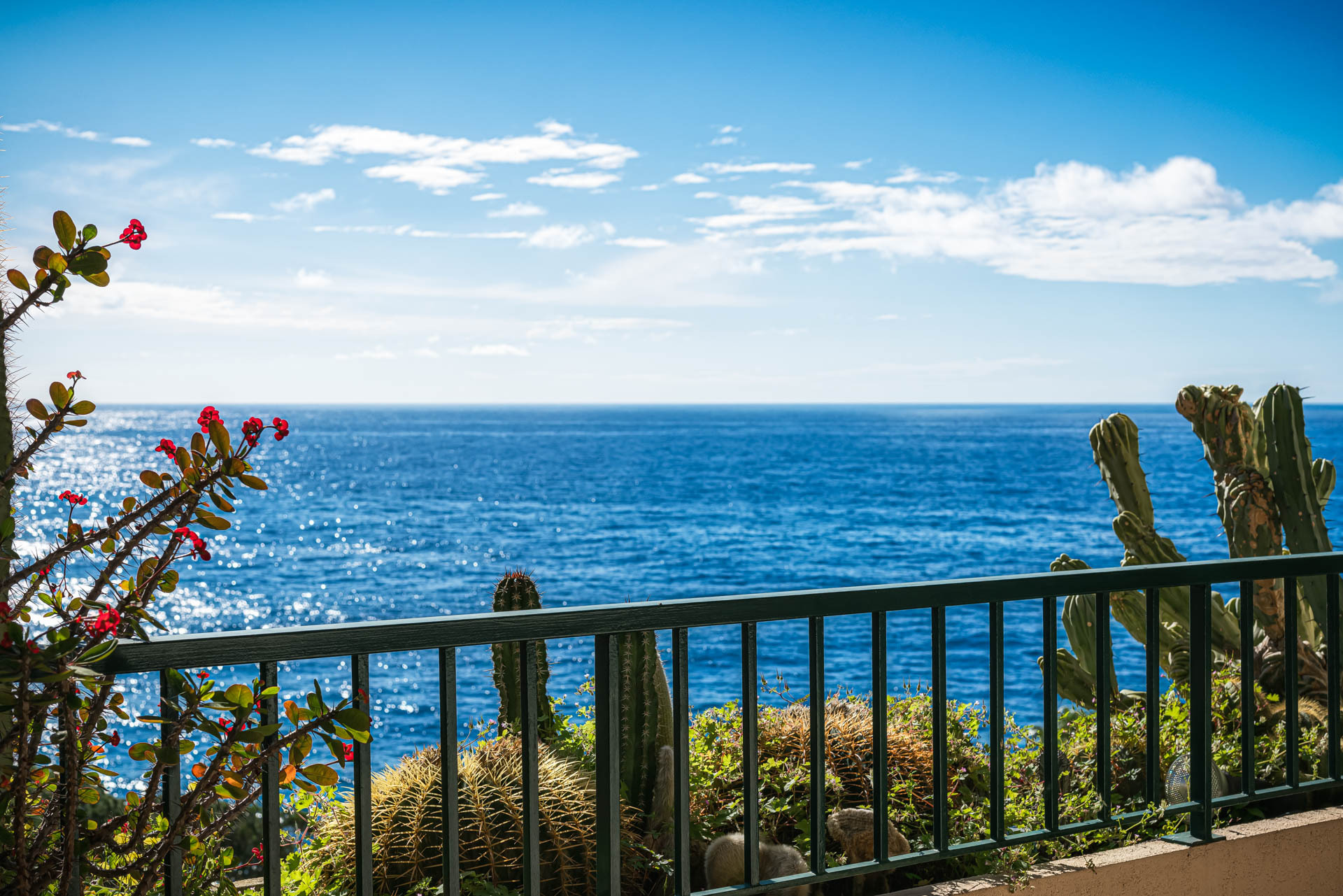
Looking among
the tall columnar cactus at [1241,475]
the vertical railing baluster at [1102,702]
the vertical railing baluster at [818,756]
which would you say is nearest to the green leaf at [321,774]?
the vertical railing baluster at [818,756]

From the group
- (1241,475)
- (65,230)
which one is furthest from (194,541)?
(1241,475)

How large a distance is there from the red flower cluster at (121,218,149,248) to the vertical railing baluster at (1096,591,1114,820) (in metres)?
2.19

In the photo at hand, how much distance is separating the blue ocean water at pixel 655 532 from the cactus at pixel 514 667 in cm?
117

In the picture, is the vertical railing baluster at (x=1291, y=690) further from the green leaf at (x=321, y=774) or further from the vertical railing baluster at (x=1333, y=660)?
the green leaf at (x=321, y=774)

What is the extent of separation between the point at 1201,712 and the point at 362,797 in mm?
2142

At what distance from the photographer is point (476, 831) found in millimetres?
2551

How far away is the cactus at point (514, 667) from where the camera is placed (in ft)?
10.3

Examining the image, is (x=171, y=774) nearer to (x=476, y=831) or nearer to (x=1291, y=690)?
(x=476, y=831)

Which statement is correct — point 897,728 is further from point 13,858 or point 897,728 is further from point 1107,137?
point 1107,137

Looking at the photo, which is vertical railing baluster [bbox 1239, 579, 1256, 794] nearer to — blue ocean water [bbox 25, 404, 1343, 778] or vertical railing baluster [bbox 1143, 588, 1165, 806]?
vertical railing baluster [bbox 1143, 588, 1165, 806]

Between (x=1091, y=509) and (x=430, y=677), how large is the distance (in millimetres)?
38615

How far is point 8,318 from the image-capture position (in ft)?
5.32

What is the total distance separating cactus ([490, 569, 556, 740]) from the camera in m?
3.13

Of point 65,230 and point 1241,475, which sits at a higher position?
point 65,230
